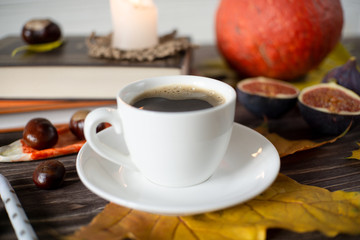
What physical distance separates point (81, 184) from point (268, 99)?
0.67 metres

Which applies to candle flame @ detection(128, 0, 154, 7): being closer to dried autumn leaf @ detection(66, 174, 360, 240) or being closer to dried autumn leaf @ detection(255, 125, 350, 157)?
dried autumn leaf @ detection(255, 125, 350, 157)

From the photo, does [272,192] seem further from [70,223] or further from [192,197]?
[70,223]

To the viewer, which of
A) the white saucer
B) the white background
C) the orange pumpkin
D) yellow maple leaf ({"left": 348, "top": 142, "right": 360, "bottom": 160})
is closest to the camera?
the white saucer

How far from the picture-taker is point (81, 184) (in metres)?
0.79

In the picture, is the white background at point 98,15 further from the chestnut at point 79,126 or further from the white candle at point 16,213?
the white candle at point 16,213

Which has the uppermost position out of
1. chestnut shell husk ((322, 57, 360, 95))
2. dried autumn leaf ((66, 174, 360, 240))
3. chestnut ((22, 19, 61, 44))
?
chestnut ((22, 19, 61, 44))

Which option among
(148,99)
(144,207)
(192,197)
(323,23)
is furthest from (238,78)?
(144,207)

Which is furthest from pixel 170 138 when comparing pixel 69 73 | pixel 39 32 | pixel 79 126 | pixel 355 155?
pixel 39 32

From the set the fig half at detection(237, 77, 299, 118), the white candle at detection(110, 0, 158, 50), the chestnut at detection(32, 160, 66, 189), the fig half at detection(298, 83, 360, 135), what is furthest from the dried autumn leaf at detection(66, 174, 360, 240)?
the white candle at detection(110, 0, 158, 50)

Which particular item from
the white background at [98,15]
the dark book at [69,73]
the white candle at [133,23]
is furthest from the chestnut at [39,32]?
the white background at [98,15]

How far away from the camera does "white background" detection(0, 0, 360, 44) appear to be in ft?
9.34

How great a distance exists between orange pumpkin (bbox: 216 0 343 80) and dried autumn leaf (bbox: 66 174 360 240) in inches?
27.9

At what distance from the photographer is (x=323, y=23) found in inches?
48.3

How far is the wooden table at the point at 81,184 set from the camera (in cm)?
65
